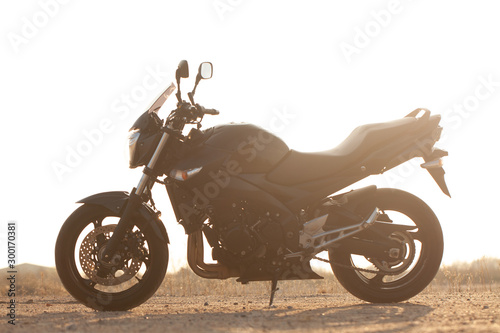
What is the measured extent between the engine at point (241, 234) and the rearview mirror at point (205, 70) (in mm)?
1349

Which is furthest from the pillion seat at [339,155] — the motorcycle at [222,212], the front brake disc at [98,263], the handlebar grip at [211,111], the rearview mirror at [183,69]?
the front brake disc at [98,263]

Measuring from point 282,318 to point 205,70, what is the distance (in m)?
2.53

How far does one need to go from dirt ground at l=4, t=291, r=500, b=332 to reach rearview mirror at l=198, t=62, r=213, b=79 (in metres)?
2.37

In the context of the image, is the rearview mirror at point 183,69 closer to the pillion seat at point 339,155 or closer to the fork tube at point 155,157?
the fork tube at point 155,157

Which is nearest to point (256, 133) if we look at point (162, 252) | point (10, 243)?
point (162, 252)

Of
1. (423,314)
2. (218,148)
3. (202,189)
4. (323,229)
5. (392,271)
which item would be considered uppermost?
(218,148)

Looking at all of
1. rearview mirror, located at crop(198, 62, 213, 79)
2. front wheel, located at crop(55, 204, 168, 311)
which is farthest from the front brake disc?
rearview mirror, located at crop(198, 62, 213, 79)

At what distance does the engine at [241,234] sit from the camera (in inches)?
263

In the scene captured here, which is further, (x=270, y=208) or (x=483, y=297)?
(x=483, y=297)

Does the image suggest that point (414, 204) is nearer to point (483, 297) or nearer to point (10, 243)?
point (483, 297)

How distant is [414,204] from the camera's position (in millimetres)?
7188

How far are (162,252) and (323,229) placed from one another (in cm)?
172

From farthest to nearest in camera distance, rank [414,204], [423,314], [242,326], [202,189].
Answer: [414,204], [202,189], [423,314], [242,326]

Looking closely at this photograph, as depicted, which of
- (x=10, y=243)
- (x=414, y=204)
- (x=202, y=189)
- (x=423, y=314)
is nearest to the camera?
(x=423, y=314)
